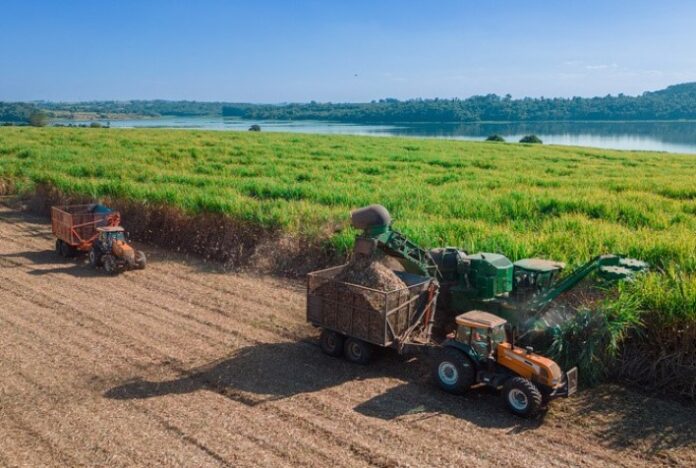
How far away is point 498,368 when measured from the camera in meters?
7.68

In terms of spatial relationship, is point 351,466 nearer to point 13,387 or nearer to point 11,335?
point 13,387

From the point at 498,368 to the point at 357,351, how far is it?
2.08 m

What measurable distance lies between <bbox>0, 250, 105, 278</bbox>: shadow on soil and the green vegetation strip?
295 cm

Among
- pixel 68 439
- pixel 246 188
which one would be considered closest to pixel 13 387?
pixel 68 439

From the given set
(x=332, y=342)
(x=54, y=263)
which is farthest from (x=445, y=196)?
(x=54, y=263)

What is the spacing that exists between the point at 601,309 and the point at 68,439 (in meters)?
6.76

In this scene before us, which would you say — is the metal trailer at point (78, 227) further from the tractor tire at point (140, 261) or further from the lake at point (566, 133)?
the lake at point (566, 133)

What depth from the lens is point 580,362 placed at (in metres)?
8.01

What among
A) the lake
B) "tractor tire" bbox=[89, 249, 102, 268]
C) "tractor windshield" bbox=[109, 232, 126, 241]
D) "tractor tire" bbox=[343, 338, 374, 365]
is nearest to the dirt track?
"tractor tire" bbox=[343, 338, 374, 365]

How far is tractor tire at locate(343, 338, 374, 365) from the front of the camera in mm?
8617

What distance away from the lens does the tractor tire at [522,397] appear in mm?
6984

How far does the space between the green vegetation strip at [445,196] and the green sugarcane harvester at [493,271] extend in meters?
0.65

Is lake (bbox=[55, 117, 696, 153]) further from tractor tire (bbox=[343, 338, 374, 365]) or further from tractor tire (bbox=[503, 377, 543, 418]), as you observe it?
tractor tire (bbox=[503, 377, 543, 418])

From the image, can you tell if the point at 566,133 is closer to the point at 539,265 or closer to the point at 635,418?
the point at 539,265
